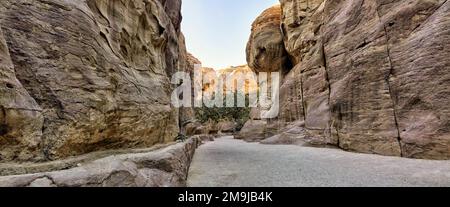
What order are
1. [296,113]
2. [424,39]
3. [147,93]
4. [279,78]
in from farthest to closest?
[279,78] → [296,113] → [147,93] → [424,39]

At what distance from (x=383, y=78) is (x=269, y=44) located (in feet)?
49.8

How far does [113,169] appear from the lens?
3107mm

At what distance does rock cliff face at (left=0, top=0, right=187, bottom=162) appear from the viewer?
4.14 meters

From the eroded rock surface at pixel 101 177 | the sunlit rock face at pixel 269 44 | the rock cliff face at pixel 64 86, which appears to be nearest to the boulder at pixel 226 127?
the sunlit rock face at pixel 269 44

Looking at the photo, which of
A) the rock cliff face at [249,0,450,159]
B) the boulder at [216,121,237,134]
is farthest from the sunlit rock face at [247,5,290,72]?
the boulder at [216,121,237,134]

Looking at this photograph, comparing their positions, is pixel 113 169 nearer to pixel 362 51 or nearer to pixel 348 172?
pixel 348 172

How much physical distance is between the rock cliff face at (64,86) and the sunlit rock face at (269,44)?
16752 millimetres

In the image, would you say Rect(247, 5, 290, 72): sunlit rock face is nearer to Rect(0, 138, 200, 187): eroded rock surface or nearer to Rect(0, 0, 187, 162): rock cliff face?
Rect(0, 0, 187, 162): rock cliff face

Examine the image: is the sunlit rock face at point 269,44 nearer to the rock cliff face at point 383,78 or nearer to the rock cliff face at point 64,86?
the rock cliff face at point 383,78

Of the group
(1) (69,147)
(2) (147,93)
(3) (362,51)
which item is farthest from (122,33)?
(3) (362,51)

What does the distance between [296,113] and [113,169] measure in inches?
565

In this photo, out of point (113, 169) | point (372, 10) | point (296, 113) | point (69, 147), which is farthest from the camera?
Answer: point (296, 113)

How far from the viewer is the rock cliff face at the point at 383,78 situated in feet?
21.4
